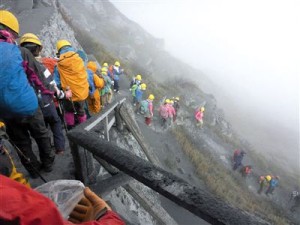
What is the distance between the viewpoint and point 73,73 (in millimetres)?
5445

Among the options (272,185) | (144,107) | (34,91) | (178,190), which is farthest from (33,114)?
(272,185)

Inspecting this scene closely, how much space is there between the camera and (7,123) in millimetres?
3844

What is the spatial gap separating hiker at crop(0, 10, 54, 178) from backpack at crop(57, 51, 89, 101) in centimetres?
124

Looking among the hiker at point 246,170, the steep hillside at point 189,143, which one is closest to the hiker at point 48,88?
the steep hillside at point 189,143

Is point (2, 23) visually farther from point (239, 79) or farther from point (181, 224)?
point (239, 79)

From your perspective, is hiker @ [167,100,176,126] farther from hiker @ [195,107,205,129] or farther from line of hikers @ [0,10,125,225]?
line of hikers @ [0,10,125,225]

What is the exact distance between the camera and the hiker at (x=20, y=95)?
328 cm

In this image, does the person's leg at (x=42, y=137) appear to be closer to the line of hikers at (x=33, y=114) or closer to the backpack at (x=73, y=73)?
the line of hikers at (x=33, y=114)

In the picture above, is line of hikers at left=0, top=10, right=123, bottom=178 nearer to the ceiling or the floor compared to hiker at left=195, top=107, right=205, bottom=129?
nearer to the ceiling

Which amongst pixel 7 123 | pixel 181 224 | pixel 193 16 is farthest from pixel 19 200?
pixel 193 16

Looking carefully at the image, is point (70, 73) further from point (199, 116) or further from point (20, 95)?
point (199, 116)

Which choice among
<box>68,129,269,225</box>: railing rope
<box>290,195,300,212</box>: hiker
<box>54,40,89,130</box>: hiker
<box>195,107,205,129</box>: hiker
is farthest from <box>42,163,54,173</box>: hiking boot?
<box>290,195,300,212</box>: hiker

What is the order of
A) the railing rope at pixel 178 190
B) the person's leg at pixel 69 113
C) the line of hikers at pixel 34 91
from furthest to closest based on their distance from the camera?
the person's leg at pixel 69 113
the line of hikers at pixel 34 91
the railing rope at pixel 178 190

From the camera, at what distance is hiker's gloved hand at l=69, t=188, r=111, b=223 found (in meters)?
1.99
